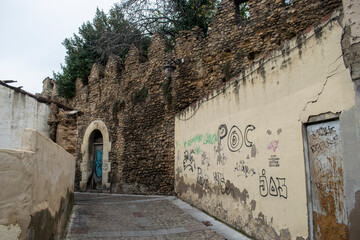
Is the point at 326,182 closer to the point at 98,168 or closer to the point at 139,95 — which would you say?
the point at 139,95

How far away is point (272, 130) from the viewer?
13.6ft

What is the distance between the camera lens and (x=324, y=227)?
314cm

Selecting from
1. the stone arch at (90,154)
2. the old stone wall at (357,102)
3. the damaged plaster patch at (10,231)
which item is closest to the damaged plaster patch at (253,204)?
the old stone wall at (357,102)

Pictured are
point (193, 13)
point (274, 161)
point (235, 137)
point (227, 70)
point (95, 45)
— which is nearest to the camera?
point (274, 161)

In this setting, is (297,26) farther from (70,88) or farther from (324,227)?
(70,88)

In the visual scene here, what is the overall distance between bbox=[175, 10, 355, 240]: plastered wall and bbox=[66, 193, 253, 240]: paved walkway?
38cm

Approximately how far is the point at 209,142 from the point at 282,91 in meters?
2.85

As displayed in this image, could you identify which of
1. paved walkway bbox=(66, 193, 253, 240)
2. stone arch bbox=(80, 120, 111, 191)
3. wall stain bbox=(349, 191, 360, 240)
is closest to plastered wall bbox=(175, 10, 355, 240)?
paved walkway bbox=(66, 193, 253, 240)

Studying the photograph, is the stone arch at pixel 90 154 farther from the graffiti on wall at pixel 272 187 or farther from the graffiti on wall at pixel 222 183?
the graffiti on wall at pixel 272 187

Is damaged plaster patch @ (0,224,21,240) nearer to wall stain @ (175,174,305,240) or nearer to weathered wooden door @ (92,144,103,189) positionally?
wall stain @ (175,174,305,240)

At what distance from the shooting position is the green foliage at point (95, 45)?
14.2 m

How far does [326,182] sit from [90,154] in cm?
1267

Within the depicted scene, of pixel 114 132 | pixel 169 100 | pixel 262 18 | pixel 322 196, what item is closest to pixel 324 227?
pixel 322 196

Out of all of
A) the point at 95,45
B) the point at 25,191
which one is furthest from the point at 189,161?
the point at 95,45
